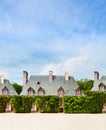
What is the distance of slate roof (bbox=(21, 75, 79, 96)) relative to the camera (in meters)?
60.0

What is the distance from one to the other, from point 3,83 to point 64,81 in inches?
486

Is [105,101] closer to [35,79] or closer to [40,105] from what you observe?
[40,105]

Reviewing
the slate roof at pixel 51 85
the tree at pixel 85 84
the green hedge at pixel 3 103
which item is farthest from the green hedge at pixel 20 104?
the tree at pixel 85 84

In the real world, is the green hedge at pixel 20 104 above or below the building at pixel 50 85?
below

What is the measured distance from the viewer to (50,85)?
200ft

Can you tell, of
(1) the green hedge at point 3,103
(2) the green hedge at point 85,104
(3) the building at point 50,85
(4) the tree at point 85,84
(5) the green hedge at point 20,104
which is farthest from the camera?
(4) the tree at point 85,84

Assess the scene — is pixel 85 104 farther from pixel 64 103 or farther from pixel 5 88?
pixel 5 88

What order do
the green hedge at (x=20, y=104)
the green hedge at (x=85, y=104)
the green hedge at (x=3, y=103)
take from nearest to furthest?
the green hedge at (x=85, y=104) < the green hedge at (x=20, y=104) < the green hedge at (x=3, y=103)

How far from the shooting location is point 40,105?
4734 cm

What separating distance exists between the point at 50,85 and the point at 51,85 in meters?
0.20

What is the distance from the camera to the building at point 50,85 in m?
59.8
